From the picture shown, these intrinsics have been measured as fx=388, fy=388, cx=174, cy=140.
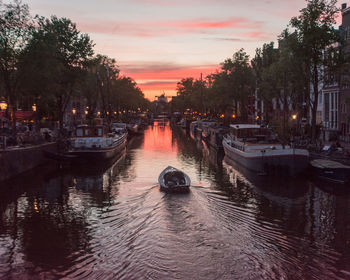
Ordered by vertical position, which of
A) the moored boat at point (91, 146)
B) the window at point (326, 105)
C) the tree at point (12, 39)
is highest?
the tree at point (12, 39)

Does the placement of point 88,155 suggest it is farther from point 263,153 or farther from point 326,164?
point 326,164

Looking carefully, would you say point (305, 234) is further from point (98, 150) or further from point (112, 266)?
point (98, 150)

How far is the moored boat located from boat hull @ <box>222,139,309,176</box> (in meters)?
16.1

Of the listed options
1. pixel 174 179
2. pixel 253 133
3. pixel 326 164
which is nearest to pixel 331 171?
pixel 326 164

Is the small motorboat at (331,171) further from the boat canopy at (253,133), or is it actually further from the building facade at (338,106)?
the building facade at (338,106)

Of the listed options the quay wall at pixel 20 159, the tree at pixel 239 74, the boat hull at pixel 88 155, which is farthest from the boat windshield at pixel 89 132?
the tree at pixel 239 74

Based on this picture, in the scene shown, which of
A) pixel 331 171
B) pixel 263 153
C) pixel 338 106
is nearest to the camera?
pixel 331 171

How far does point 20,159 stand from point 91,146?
30.6 feet

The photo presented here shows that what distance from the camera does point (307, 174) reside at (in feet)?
113

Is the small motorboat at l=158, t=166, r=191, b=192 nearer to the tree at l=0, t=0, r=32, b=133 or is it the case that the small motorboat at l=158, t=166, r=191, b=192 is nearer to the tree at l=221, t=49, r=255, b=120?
the tree at l=0, t=0, r=32, b=133

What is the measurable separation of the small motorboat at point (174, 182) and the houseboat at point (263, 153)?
1080cm

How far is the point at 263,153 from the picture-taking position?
35.5 m

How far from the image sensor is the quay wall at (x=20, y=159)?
103 ft

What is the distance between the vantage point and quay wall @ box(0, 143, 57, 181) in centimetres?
3137
